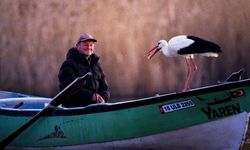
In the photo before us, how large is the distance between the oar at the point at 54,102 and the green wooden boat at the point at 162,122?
80 millimetres

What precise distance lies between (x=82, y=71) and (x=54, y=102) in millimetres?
576

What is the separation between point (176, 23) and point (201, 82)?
58.5 inches

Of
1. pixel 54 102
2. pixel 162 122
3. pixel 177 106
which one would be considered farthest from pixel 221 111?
pixel 54 102

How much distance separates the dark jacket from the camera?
6957mm

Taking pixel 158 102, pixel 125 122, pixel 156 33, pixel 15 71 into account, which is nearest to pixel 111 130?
pixel 125 122

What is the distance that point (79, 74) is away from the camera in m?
7.03

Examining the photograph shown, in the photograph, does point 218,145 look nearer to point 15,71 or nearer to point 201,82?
point 201,82

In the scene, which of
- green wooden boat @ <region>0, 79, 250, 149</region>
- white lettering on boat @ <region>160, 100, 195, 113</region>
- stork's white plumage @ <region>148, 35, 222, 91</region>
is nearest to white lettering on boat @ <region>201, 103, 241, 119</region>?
green wooden boat @ <region>0, 79, 250, 149</region>

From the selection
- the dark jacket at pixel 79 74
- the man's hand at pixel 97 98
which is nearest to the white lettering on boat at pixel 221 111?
the man's hand at pixel 97 98

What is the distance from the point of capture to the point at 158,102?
623 cm

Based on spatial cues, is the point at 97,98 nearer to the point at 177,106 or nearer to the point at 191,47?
the point at 177,106

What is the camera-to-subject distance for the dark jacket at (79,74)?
22.8 feet

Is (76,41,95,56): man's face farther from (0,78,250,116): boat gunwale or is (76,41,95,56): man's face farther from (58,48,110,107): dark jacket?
(0,78,250,116): boat gunwale

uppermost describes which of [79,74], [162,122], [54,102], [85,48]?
[85,48]
